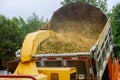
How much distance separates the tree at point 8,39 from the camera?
26500 millimetres

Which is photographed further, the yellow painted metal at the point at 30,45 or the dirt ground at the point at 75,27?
the dirt ground at the point at 75,27

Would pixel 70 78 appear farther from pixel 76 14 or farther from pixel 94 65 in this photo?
pixel 76 14

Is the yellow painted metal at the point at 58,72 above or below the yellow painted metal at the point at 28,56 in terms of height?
below

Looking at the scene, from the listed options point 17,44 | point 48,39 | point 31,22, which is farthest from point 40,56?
point 31,22

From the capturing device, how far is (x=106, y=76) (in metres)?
7.62

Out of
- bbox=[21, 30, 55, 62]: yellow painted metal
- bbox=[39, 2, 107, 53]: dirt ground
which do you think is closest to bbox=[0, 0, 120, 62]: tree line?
bbox=[39, 2, 107, 53]: dirt ground

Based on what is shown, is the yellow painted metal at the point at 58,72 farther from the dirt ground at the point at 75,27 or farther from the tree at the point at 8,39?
the tree at the point at 8,39

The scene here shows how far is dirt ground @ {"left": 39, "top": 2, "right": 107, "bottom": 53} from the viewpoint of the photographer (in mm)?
7574

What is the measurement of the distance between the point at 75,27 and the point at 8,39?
1946 cm

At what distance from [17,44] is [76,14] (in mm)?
19016

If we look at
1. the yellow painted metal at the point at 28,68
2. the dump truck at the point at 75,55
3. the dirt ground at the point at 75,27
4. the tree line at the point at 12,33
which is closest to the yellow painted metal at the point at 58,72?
the dump truck at the point at 75,55

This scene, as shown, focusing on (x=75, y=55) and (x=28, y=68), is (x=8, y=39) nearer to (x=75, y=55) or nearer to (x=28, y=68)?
(x=75, y=55)

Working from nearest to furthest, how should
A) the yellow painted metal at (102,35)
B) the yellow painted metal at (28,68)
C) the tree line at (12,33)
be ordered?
the yellow painted metal at (28,68) → the yellow painted metal at (102,35) → the tree line at (12,33)

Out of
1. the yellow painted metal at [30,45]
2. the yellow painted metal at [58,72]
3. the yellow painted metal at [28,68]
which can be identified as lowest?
the yellow painted metal at [58,72]
